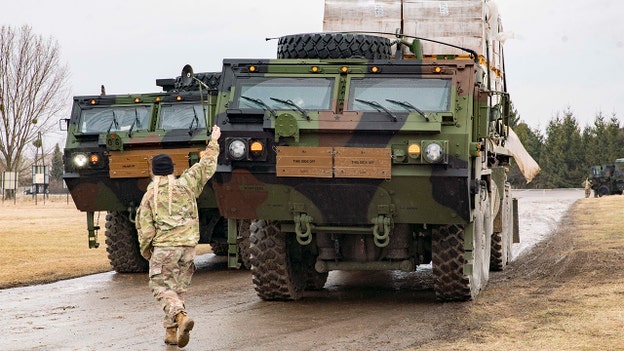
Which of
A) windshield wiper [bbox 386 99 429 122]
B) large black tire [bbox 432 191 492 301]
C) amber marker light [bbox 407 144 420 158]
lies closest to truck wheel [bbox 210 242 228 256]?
large black tire [bbox 432 191 492 301]

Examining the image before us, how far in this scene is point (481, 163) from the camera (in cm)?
1142

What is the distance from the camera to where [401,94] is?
35.4ft

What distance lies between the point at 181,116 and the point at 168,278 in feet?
23.0

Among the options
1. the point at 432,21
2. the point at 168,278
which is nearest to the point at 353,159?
the point at 168,278

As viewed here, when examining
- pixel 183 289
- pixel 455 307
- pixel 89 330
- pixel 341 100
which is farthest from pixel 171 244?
pixel 455 307

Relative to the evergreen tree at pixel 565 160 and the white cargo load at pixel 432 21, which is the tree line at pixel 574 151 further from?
the white cargo load at pixel 432 21

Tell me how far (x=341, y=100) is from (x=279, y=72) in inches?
30.6

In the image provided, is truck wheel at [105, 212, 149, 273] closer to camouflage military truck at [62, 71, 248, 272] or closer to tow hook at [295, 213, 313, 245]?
camouflage military truck at [62, 71, 248, 272]

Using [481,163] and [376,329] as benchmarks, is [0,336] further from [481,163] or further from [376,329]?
[481,163]

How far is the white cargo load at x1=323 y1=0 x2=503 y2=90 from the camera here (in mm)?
14797

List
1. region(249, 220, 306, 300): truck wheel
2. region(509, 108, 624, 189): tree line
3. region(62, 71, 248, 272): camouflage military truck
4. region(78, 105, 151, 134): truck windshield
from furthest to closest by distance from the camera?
1. region(509, 108, 624, 189): tree line
2. region(78, 105, 151, 134): truck windshield
3. region(62, 71, 248, 272): camouflage military truck
4. region(249, 220, 306, 300): truck wheel

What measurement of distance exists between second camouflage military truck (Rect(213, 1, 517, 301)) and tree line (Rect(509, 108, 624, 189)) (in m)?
70.9

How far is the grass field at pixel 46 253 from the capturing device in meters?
15.8

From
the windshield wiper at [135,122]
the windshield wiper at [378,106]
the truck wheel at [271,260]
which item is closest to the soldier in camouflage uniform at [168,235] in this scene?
the windshield wiper at [378,106]
